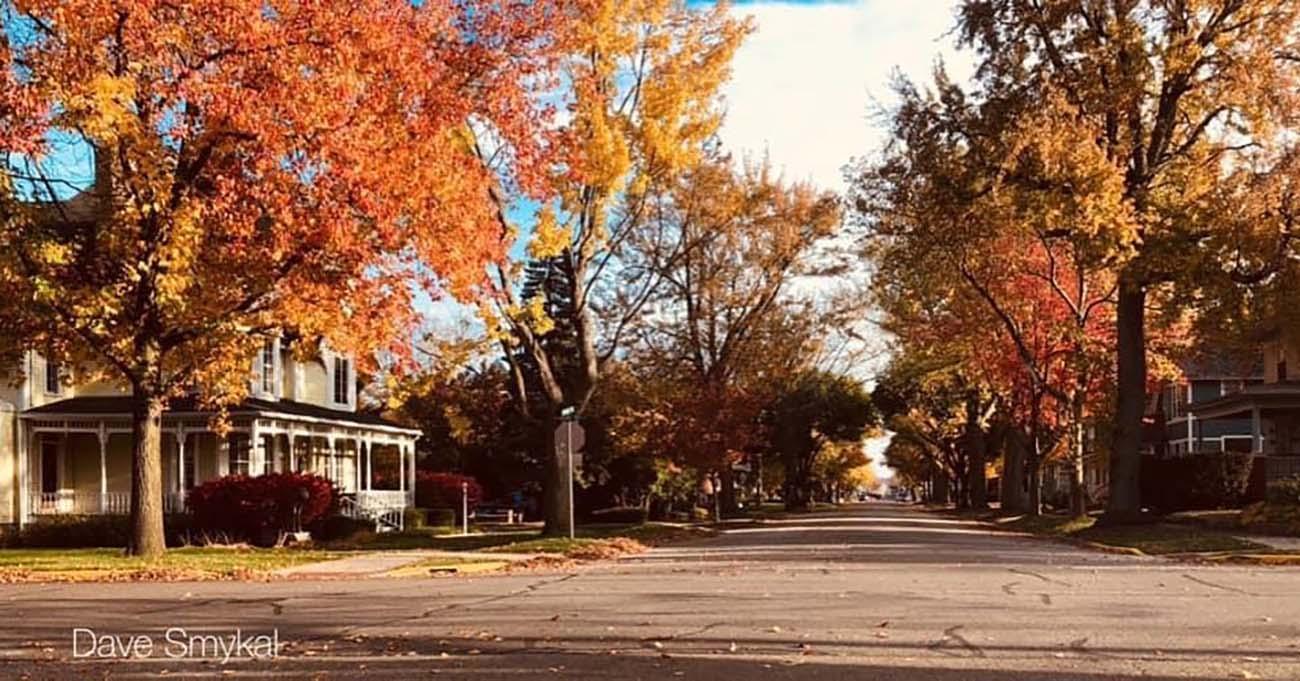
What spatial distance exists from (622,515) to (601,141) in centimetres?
2451

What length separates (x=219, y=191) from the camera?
21.2m

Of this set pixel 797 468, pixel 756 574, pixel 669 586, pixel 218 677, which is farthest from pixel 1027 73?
pixel 797 468

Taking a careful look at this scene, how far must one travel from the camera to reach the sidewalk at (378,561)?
2159cm

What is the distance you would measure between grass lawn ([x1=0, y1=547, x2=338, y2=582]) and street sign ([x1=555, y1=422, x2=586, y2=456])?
543cm

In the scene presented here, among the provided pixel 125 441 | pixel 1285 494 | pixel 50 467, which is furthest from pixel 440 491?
pixel 1285 494

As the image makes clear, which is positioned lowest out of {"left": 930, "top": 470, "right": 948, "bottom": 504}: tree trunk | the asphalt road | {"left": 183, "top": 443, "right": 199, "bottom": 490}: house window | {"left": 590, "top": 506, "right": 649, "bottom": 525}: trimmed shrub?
{"left": 930, "top": 470, "right": 948, "bottom": 504}: tree trunk

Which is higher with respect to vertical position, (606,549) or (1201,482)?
(1201,482)

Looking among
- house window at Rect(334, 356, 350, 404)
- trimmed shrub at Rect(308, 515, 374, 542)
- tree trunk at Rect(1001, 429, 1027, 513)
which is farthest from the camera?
tree trunk at Rect(1001, 429, 1027, 513)

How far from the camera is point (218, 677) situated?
31.3 feet

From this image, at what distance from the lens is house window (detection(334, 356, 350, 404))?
46.2 m

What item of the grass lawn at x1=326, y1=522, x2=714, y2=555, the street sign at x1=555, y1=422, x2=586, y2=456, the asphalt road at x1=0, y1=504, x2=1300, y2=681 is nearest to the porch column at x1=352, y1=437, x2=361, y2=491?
the grass lawn at x1=326, y1=522, x2=714, y2=555

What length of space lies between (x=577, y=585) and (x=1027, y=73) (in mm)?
19507

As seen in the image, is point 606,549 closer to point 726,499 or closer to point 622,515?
point 622,515

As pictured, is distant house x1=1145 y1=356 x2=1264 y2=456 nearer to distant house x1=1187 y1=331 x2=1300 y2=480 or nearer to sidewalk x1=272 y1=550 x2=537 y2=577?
distant house x1=1187 y1=331 x2=1300 y2=480
